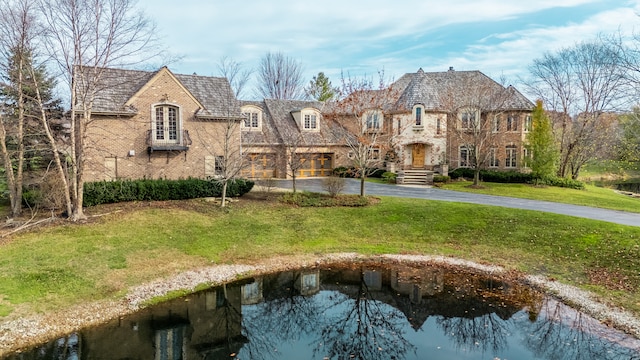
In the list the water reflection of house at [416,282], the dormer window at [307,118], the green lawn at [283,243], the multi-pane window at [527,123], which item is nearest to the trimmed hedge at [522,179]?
the multi-pane window at [527,123]

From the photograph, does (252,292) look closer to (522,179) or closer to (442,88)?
(522,179)

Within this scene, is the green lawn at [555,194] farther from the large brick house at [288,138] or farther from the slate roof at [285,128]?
the slate roof at [285,128]

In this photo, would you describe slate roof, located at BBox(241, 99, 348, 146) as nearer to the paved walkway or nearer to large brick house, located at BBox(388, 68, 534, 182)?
the paved walkway

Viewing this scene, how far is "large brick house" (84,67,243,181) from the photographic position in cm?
2336

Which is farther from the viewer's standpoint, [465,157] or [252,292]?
[465,157]

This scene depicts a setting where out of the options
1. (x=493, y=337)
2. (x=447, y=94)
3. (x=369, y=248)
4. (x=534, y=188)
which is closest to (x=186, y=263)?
(x=369, y=248)

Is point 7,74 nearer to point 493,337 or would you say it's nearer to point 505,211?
point 493,337

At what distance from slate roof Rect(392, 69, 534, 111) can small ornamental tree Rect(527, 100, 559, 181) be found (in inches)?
124

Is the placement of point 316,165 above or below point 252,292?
above

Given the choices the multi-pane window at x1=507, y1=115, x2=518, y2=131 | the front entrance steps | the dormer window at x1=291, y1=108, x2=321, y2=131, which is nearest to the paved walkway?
the front entrance steps

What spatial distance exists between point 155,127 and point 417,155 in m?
22.0

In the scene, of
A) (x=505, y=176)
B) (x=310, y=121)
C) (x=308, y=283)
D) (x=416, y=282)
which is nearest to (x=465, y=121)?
(x=505, y=176)

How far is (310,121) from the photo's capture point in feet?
119

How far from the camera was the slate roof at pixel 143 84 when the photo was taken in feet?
76.4
